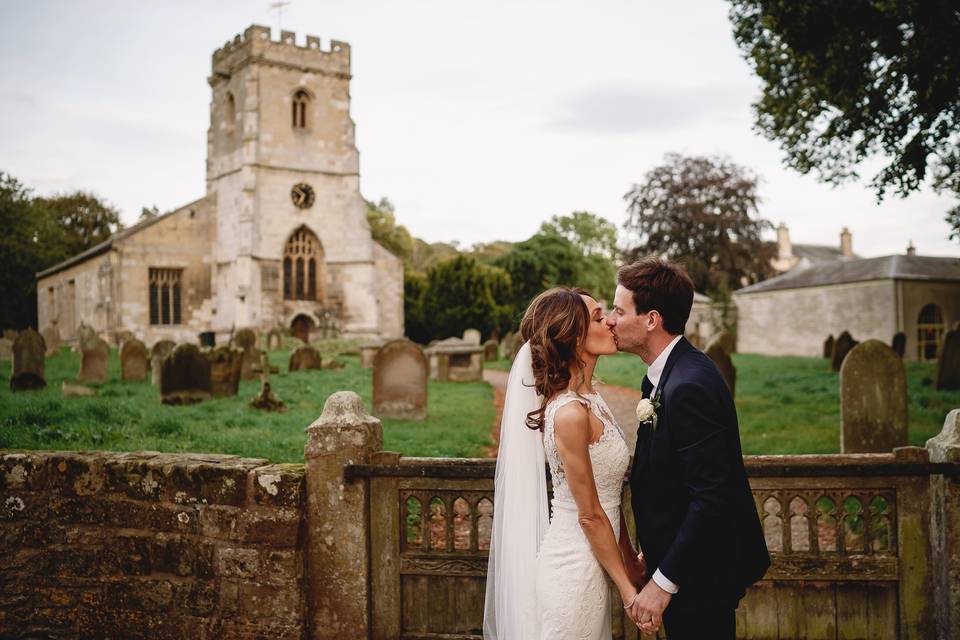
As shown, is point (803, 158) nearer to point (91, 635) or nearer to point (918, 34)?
point (918, 34)

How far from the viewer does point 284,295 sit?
3744cm

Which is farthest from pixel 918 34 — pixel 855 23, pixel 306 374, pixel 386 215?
pixel 386 215

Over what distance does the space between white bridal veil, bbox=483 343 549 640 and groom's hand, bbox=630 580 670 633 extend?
1.75 feet

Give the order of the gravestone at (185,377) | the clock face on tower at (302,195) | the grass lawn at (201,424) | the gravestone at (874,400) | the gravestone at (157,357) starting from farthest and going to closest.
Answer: the clock face on tower at (302,195) → the gravestone at (157,357) → the gravestone at (185,377) → the grass lawn at (201,424) → the gravestone at (874,400)

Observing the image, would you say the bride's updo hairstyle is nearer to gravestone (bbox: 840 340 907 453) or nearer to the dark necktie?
the dark necktie

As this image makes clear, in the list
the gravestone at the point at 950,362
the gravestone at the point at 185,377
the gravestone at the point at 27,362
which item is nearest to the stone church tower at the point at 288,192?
the gravestone at the point at 27,362

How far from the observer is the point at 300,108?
38.1m

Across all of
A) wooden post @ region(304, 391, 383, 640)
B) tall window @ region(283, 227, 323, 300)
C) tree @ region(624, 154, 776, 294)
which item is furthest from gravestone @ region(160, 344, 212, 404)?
tree @ region(624, 154, 776, 294)

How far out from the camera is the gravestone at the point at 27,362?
14.1 metres

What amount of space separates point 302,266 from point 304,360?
1749 cm

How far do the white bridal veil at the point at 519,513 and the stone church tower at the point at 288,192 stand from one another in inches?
1353

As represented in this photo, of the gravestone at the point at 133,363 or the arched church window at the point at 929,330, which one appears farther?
the arched church window at the point at 929,330

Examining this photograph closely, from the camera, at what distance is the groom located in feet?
8.38

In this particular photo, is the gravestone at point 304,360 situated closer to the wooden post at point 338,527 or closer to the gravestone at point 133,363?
the gravestone at point 133,363
